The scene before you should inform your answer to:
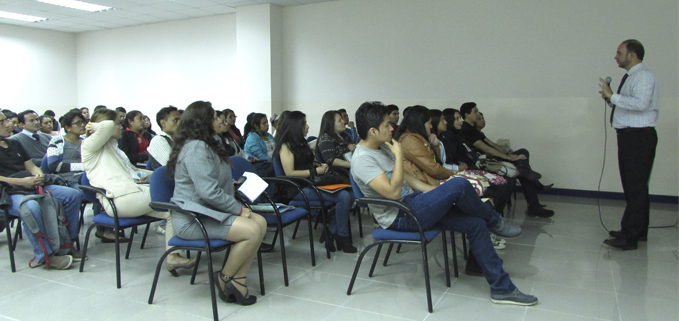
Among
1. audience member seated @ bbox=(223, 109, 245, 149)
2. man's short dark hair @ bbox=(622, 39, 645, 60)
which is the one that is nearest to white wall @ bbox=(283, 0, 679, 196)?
audience member seated @ bbox=(223, 109, 245, 149)

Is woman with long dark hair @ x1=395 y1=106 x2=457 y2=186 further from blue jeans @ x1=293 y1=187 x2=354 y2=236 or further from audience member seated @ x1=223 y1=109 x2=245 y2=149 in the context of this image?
audience member seated @ x1=223 y1=109 x2=245 y2=149

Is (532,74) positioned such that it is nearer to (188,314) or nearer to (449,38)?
(449,38)

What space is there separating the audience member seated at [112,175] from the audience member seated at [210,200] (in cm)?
60

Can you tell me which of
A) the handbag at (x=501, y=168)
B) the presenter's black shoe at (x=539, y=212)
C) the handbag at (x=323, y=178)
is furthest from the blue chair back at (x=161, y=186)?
the presenter's black shoe at (x=539, y=212)

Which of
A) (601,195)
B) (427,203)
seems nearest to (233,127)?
(427,203)

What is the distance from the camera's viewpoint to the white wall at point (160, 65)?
8383mm

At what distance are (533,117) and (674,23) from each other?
1.81 meters

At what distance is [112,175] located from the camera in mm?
3250

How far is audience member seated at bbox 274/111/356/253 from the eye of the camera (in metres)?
3.62

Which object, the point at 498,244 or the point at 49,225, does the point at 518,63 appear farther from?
the point at 49,225

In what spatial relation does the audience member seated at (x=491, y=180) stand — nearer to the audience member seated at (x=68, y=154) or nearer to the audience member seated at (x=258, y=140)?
the audience member seated at (x=258, y=140)

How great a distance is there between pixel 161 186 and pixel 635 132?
11.5 feet

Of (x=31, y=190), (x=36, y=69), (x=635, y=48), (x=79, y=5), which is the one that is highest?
(x=79, y=5)

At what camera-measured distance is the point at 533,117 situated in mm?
6227
